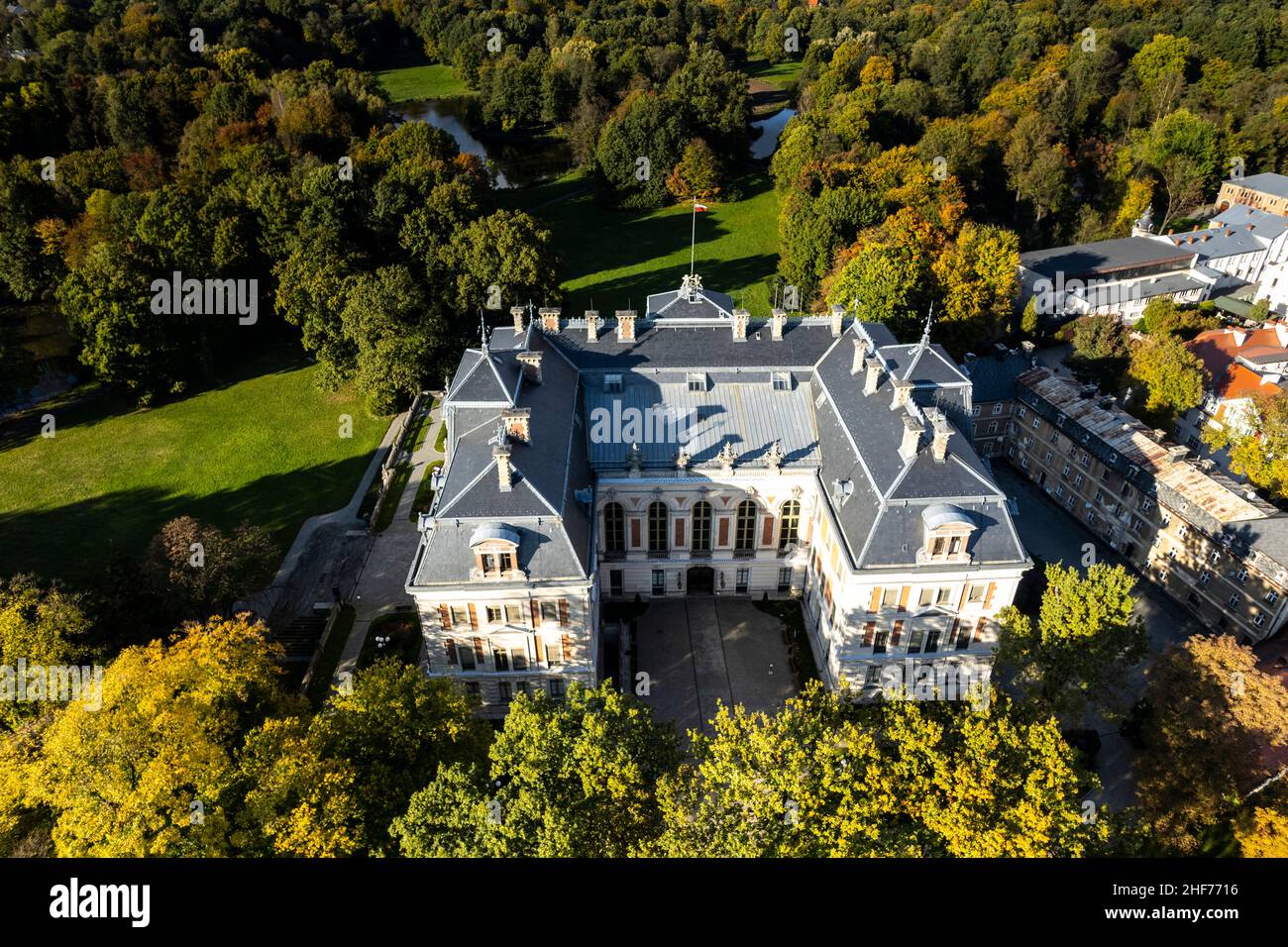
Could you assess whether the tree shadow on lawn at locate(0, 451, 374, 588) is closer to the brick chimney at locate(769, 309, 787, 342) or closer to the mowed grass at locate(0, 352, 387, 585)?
the mowed grass at locate(0, 352, 387, 585)

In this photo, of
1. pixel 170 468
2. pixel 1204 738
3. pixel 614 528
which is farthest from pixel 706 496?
pixel 170 468

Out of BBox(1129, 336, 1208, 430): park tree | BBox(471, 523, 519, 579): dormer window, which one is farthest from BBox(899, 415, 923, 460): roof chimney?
BBox(1129, 336, 1208, 430): park tree

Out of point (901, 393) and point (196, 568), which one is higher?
point (901, 393)

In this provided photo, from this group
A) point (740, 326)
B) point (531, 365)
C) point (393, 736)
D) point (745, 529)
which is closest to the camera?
point (393, 736)

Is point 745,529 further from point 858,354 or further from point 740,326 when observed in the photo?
point 740,326

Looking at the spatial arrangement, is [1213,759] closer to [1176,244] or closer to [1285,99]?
[1176,244]

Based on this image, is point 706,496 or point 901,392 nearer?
point 901,392

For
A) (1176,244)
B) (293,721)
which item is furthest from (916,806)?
(1176,244)

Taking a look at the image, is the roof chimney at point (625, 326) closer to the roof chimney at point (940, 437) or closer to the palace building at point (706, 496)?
the palace building at point (706, 496)
